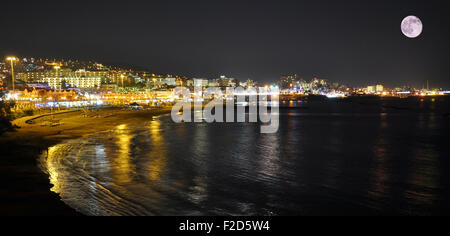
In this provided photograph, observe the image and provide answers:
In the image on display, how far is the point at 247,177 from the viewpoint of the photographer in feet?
37.8

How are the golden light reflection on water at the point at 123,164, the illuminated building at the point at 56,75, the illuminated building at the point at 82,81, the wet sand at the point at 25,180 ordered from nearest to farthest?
the wet sand at the point at 25,180, the golden light reflection on water at the point at 123,164, the illuminated building at the point at 56,75, the illuminated building at the point at 82,81

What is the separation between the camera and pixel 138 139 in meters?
20.4

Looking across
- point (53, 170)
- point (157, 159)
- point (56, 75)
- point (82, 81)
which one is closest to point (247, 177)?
point (157, 159)

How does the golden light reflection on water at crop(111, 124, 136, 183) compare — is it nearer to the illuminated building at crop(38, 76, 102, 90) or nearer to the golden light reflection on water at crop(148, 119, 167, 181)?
the golden light reflection on water at crop(148, 119, 167, 181)

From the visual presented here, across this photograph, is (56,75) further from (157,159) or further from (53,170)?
(53,170)

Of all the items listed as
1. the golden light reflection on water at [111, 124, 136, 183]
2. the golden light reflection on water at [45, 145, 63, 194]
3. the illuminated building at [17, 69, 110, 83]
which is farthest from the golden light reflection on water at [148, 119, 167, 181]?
the illuminated building at [17, 69, 110, 83]

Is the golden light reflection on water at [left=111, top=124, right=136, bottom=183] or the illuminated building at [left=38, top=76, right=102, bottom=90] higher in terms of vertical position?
the illuminated building at [left=38, top=76, right=102, bottom=90]

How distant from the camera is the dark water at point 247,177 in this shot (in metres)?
8.31

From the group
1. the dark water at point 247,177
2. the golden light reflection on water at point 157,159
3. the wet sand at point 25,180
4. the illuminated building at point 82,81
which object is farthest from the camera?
the illuminated building at point 82,81

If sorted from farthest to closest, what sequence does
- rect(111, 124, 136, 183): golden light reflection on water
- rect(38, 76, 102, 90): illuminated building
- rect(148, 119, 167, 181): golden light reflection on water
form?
rect(38, 76, 102, 90): illuminated building
rect(148, 119, 167, 181): golden light reflection on water
rect(111, 124, 136, 183): golden light reflection on water

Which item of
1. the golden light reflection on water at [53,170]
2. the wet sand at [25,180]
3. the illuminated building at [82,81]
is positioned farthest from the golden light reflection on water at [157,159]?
the illuminated building at [82,81]

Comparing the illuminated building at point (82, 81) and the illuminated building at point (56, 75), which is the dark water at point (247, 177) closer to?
the illuminated building at point (56, 75)

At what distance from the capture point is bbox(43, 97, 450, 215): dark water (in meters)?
8.31

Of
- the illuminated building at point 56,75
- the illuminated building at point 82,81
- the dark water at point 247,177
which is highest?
the illuminated building at point 56,75
